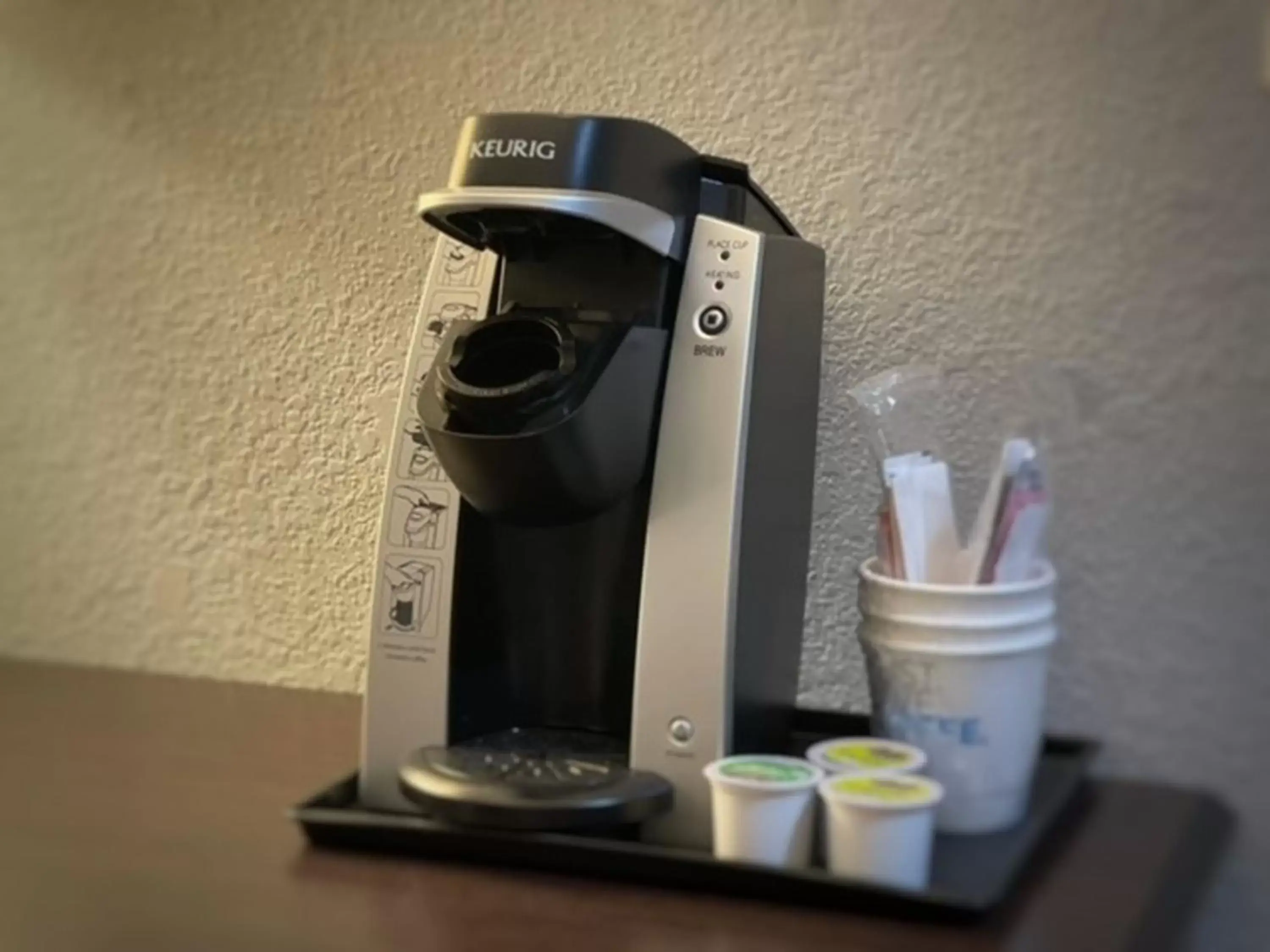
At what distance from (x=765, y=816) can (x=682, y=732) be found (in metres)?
0.07

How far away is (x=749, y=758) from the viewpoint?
0.74 m

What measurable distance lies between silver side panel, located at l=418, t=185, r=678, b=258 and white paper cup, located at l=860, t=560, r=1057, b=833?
0.21m

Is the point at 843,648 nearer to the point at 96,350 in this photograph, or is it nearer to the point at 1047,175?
the point at 1047,175

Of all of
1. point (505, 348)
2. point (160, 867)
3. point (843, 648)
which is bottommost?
point (160, 867)

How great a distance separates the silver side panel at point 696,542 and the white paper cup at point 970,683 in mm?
91

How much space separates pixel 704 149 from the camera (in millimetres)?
974

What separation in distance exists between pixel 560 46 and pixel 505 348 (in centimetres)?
33

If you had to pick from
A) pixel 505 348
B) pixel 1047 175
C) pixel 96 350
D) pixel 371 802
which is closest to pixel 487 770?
pixel 371 802

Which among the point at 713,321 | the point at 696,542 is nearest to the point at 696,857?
the point at 696,542

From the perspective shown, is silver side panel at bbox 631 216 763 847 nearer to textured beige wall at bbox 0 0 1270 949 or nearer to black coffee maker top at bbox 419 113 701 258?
black coffee maker top at bbox 419 113 701 258

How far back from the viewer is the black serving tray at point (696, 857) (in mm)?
674

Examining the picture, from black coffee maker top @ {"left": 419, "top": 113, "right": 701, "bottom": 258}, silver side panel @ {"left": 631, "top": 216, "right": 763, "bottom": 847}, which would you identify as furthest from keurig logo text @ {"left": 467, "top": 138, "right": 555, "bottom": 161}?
silver side panel @ {"left": 631, "top": 216, "right": 763, "bottom": 847}

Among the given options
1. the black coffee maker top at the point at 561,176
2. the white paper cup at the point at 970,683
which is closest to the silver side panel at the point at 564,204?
the black coffee maker top at the point at 561,176

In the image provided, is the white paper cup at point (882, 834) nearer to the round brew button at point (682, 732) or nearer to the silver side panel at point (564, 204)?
the round brew button at point (682, 732)
